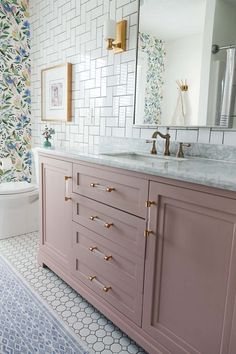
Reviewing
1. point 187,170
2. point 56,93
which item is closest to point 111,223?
point 187,170

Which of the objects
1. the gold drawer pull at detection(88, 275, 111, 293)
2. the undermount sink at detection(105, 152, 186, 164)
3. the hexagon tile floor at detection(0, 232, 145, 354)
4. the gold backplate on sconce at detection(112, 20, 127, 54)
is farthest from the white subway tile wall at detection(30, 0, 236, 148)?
the hexagon tile floor at detection(0, 232, 145, 354)

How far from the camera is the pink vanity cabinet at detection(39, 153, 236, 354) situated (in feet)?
3.33

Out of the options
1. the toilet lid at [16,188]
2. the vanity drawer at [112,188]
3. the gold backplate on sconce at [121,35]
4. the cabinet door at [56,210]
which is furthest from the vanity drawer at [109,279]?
the gold backplate on sconce at [121,35]

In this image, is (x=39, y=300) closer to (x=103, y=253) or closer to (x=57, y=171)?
(x=103, y=253)

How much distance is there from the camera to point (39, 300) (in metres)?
1.80

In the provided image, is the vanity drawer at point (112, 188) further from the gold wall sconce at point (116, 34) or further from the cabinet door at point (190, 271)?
the gold wall sconce at point (116, 34)

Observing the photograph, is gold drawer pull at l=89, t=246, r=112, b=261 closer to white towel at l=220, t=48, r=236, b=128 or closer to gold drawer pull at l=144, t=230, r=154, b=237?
gold drawer pull at l=144, t=230, r=154, b=237

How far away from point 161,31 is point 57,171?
1129 mm

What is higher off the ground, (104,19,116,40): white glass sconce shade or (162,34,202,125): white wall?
(104,19,116,40): white glass sconce shade

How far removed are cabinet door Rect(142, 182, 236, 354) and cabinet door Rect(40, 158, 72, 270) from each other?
73cm

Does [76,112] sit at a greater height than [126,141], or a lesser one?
greater

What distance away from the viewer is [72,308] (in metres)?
1.75

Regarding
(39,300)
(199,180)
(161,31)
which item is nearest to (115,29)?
(161,31)

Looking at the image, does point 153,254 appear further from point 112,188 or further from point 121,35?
point 121,35
